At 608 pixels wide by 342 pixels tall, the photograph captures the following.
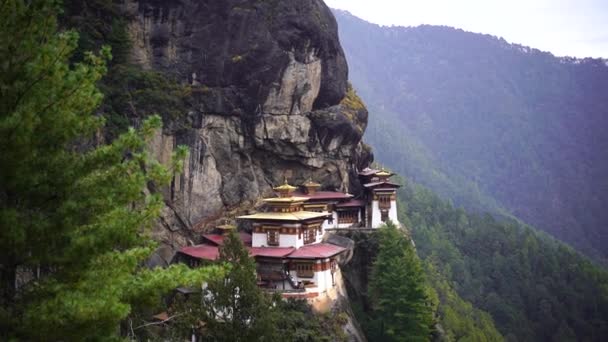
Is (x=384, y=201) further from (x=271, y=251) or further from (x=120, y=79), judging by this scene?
(x=120, y=79)

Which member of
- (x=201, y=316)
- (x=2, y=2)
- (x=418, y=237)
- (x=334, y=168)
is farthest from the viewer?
(x=418, y=237)

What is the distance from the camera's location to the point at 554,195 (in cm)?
17875

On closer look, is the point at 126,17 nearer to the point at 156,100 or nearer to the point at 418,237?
the point at 156,100

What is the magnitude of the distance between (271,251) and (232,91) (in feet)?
35.6

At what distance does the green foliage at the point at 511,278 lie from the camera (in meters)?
62.2

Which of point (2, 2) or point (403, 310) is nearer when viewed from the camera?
point (2, 2)

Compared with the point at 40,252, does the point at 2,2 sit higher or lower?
higher

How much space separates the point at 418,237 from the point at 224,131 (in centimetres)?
4906

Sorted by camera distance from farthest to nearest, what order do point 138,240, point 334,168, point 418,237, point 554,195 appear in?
point 554,195 < point 418,237 < point 334,168 < point 138,240

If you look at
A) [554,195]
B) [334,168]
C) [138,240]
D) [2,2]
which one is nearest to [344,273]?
[334,168]

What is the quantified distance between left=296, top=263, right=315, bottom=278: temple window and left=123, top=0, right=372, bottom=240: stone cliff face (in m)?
6.65

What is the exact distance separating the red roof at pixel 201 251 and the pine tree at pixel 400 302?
972 centimetres

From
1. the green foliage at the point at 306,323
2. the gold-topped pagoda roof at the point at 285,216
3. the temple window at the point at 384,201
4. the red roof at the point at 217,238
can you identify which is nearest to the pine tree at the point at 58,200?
the green foliage at the point at 306,323

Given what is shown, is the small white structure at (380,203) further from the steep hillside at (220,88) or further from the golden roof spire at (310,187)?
the steep hillside at (220,88)
